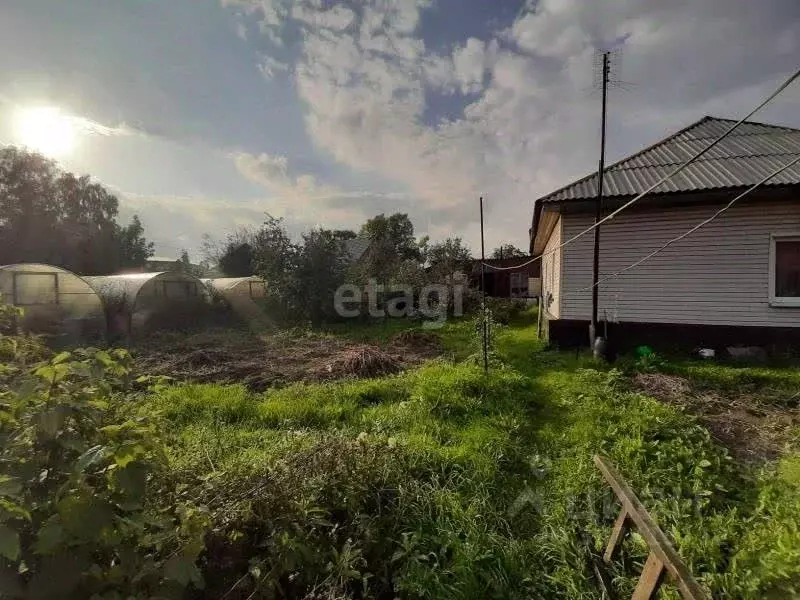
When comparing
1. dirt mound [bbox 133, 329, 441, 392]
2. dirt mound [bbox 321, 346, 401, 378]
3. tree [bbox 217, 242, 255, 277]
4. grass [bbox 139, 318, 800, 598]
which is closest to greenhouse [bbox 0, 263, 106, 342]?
dirt mound [bbox 133, 329, 441, 392]

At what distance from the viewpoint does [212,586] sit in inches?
90.1

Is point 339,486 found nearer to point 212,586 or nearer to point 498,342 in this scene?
point 212,586

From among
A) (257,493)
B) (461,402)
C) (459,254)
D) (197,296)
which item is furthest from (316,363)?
(459,254)

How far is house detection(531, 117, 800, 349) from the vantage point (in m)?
6.98

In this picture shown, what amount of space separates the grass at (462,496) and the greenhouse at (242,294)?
10537 mm

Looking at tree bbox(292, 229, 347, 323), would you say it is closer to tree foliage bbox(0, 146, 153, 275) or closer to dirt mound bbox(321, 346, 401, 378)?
dirt mound bbox(321, 346, 401, 378)

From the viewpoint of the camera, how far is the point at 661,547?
1.89 meters

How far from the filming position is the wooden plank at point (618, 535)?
2.52m

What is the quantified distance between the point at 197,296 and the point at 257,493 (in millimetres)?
12941

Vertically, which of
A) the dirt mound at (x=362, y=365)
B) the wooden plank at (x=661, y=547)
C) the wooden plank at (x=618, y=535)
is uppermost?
the wooden plank at (x=661, y=547)

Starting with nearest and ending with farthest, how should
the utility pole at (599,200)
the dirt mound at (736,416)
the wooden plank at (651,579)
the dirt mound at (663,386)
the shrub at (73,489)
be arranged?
1. the shrub at (73,489)
2. the wooden plank at (651,579)
3. the dirt mound at (736,416)
4. the dirt mound at (663,386)
5. the utility pole at (599,200)

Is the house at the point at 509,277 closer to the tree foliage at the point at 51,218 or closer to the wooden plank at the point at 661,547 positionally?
the wooden plank at the point at 661,547

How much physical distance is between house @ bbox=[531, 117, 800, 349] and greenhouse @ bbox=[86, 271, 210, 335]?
1150 centimetres

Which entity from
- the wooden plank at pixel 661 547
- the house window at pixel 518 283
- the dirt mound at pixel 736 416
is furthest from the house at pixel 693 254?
the house window at pixel 518 283
